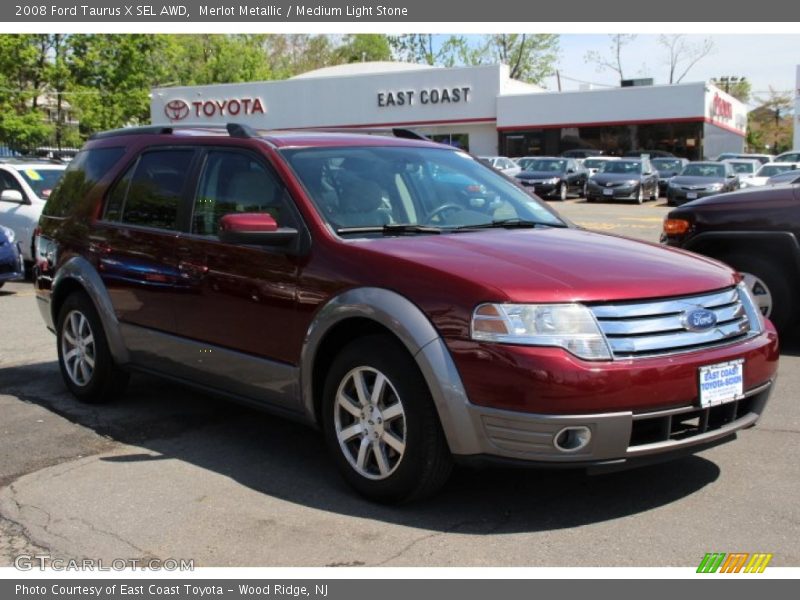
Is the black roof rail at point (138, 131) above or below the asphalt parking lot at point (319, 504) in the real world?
above

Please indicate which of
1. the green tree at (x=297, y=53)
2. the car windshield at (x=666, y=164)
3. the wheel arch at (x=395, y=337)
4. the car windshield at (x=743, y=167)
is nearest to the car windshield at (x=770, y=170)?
the car windshield at (x=743, y=167)

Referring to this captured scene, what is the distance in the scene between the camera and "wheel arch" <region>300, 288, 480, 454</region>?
394cm

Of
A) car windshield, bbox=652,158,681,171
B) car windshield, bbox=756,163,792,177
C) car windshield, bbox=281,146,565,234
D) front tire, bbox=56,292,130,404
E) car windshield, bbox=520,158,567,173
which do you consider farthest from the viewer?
car windshield, bbox=652,158,681,171

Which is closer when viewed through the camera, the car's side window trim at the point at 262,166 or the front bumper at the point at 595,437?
the front bumper at the point at 595,437

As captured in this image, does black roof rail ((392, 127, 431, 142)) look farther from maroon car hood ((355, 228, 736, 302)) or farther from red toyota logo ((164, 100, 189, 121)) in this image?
red toyota logo ((164, 100, 189, 121))

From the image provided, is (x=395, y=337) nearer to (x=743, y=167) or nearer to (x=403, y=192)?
(x=403, y=192)

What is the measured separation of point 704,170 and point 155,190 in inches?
1033

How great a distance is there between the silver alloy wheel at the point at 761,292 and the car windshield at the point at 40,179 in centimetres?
1013

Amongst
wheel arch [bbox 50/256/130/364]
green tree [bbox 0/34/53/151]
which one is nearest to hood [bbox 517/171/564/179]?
green tree [bbox 0/34/53/151]

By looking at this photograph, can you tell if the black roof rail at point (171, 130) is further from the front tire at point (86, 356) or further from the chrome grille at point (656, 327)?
the chrome grille at point (656, 327)

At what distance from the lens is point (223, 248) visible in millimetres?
5102

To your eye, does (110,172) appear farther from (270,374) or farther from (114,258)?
(270,374)

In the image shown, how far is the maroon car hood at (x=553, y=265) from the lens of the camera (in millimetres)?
3939

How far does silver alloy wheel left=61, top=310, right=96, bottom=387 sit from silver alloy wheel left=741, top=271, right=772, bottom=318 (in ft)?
17.2
